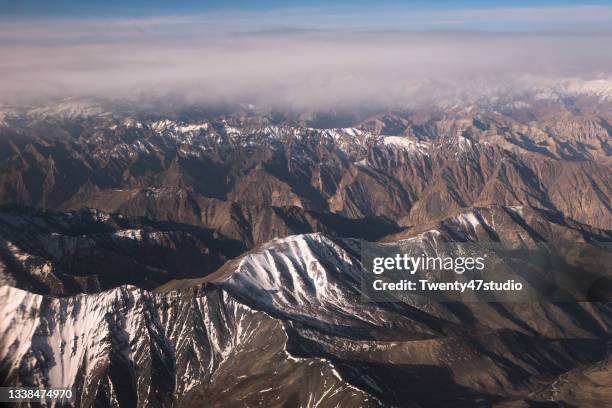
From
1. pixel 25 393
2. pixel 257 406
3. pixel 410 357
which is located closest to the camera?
pixel 25 393

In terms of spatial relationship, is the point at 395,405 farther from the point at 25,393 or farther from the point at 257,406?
the point at 25,393

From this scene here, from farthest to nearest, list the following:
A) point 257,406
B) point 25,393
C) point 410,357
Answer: point 410,357 < point 257,406 < point 25,393

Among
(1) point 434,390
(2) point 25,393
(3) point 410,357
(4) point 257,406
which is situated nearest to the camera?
(2) point 25,393

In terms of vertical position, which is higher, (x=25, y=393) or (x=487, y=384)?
(x=25, y=393)

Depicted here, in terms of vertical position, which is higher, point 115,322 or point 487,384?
point 115,322

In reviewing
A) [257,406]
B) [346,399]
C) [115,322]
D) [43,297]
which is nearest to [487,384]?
[346,399]

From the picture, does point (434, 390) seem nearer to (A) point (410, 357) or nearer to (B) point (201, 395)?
(A) point (410, 357)

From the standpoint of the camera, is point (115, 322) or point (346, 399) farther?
point (115, 322)

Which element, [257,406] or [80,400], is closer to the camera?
[257,406]

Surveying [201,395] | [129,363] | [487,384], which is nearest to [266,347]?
[201,395]
